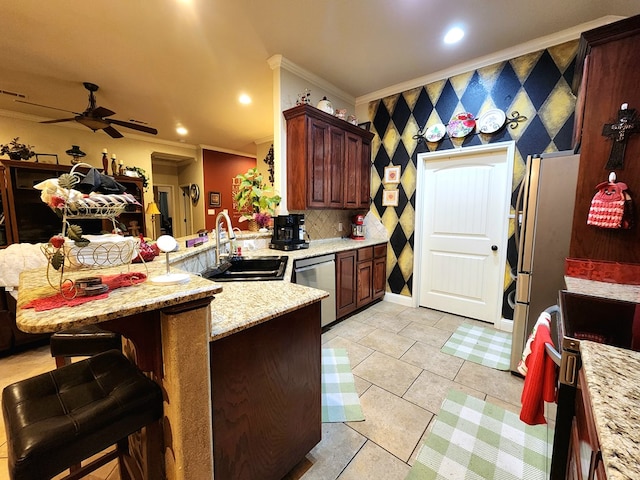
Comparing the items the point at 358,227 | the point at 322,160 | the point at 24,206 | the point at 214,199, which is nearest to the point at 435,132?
the point at 322,160

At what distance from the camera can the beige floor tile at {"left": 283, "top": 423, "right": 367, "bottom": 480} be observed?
135 cm

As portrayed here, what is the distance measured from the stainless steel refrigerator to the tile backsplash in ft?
7.24

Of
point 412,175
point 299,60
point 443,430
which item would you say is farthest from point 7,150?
point 443,430

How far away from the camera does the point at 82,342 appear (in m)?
1.25

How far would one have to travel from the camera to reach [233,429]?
1.03 m

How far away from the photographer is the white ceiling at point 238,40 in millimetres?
2127

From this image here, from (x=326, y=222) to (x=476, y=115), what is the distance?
85.4 inches

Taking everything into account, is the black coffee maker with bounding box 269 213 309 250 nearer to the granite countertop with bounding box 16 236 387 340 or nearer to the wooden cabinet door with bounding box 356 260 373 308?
the wooden cabinet door with bounding box 356 260 373 308

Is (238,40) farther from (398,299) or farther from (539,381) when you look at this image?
(398,299)

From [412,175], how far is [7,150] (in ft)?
19.2

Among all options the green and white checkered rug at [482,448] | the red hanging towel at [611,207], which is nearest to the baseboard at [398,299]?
the green and white checkered rug at [482,448]

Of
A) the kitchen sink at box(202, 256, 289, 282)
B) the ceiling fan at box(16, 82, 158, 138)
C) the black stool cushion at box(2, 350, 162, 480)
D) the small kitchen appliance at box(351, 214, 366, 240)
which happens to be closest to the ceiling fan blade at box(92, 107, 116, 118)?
the ceiling fan at box(16, 82, 158, 138)

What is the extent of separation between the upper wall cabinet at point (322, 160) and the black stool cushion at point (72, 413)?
2.27 m

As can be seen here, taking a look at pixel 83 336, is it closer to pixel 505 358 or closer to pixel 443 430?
pixel 443 430
